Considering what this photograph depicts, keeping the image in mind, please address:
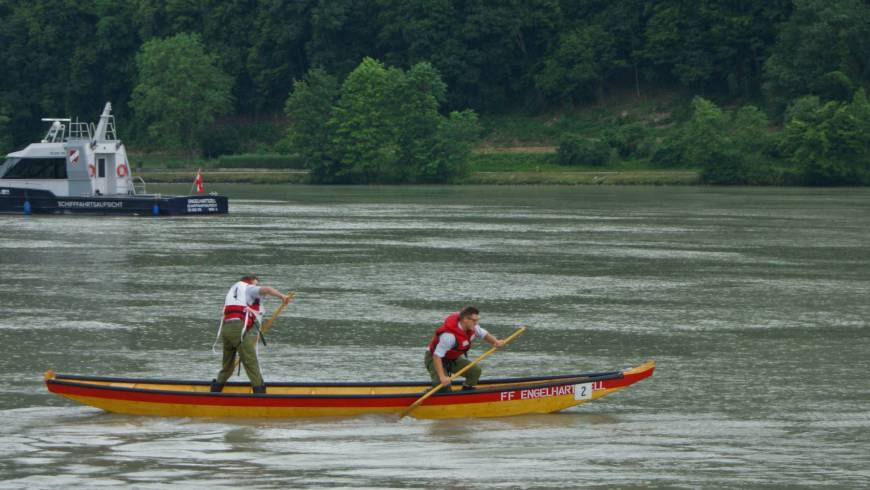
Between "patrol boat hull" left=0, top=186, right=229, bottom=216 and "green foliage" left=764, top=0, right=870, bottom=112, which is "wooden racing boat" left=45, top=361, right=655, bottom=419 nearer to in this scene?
"patrol boat hull" left=0, top=186, right=229, bottom=216

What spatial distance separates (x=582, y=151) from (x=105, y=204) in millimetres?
59390

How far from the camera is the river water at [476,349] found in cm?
1952

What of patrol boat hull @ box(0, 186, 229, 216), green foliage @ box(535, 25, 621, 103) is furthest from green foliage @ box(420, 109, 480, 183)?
patrol boat hull @ box(0, 186, 229, 216)

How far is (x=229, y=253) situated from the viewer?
5278 centimetres

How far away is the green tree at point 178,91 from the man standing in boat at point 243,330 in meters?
125

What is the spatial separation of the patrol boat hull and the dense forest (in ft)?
172

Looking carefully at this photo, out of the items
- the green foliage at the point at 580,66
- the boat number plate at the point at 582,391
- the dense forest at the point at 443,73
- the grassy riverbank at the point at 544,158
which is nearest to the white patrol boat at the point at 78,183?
the grassy riverbank at the point at 544,158

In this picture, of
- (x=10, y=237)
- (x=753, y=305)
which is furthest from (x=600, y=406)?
(x=10, y=237)

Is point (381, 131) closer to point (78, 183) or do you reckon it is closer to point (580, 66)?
point (580, 66)

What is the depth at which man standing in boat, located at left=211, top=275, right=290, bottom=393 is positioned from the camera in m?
22.4

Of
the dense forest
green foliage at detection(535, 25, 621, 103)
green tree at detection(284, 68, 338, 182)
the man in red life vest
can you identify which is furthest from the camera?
green foliage at detection(535, 25, 621, 103)

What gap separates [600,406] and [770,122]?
11164 centimetres

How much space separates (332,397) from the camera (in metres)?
21.8

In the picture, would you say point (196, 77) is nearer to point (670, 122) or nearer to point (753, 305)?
point (670, 122)
